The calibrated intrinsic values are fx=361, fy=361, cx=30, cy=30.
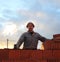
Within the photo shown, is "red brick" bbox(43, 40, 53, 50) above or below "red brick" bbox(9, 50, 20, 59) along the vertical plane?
above

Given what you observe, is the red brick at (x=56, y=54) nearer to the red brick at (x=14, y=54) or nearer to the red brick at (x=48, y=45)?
the red brick at (x=48, y=45)

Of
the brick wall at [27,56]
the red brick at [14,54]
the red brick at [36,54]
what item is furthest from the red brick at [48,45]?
the red brick at [14,54]

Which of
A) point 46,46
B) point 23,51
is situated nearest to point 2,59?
point 23,51

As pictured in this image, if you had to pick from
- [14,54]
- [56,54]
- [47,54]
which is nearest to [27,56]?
[14,54]

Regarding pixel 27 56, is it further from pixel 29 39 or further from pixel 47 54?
pixel 29 39

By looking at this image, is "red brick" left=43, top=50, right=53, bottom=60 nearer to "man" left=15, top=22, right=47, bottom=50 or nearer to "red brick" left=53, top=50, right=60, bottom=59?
"red brick" left=53, top=50, right=60, bottom=59

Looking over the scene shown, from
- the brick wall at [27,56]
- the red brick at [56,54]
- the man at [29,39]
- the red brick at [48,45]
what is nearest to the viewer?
the brick wall at [27,56]

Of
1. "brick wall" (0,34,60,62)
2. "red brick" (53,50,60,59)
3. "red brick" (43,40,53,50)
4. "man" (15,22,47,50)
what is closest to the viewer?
"brick wall" (0,34,60,62)

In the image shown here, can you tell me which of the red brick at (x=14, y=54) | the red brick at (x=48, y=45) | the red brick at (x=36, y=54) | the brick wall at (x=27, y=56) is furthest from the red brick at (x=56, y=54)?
the red brick at (x=14, y=54)

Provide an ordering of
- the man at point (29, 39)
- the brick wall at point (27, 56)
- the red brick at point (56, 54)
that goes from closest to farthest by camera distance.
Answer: the brick wall at point (27, 56) → the red brick at point (56, 54) → the man at point (29, 39)

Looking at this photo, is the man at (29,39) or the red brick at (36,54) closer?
the red brick at (36,54)

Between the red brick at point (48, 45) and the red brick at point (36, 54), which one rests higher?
the red brick at point (48, 45)

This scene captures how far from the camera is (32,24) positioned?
36.3ft

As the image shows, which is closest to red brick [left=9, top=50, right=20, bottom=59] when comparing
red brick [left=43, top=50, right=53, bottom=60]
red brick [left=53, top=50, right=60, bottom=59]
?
red brick [left=43, top=50, right=53, bottom=60]
